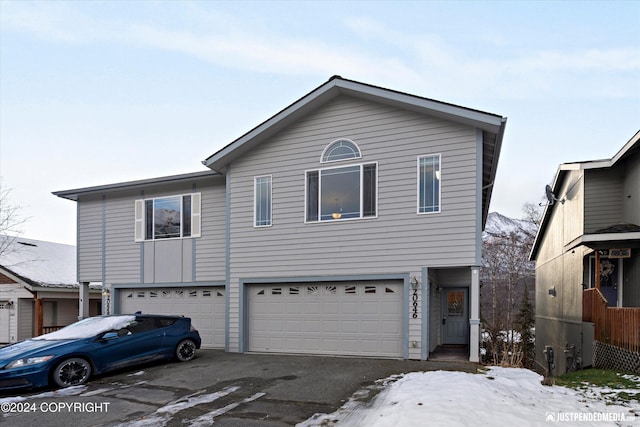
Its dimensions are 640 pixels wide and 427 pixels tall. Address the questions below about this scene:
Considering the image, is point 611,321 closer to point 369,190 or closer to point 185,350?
point 369,190

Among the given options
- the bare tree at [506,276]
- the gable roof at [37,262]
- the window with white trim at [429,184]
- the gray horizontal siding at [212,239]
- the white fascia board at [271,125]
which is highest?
the white fascia board at [271,125]

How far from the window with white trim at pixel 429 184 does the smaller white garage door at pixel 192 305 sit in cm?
675

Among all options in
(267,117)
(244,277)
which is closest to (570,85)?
(267,117)

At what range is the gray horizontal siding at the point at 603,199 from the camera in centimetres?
1266

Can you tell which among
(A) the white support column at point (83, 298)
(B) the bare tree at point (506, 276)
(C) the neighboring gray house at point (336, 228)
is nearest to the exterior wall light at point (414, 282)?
(C) the neighboring gray house at point (336, 228)

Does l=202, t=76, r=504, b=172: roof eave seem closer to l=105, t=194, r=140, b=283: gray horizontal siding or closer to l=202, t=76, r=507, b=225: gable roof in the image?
l=202, t=76, r=507, b=225: gable roof

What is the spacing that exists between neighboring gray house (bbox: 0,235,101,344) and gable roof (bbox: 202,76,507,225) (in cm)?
1050

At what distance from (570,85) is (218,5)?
533 inches

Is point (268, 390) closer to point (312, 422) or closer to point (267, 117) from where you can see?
point (312, 422)

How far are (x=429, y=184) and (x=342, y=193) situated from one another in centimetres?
221

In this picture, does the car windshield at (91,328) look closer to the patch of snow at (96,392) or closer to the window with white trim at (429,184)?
the patch of snow at (96,392)

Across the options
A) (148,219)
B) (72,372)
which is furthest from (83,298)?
(72,372)

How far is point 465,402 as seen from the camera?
6.00m

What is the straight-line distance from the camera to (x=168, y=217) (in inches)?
567
